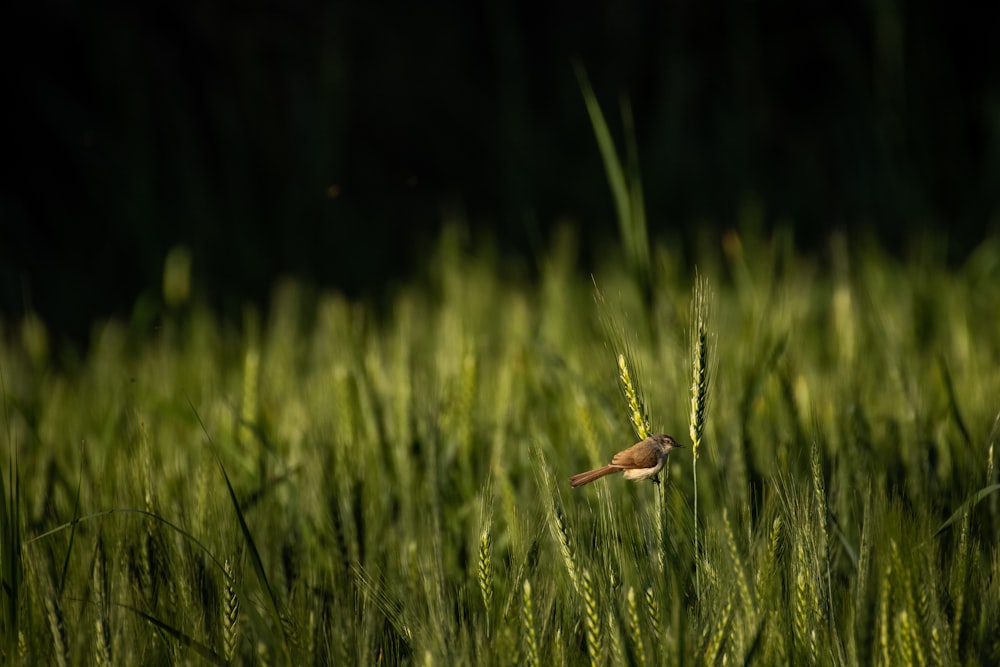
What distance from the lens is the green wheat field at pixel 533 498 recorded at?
84cm

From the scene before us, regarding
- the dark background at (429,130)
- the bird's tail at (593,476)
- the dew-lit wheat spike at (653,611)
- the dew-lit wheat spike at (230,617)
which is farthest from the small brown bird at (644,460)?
the dark background at (429,130)

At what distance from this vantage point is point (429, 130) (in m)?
3.36

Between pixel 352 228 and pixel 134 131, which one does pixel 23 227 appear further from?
pixel 352 228

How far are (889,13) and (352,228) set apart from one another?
1577mm

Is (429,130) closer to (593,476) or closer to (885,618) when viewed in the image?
(593,476)

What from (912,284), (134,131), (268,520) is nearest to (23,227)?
(134,131)

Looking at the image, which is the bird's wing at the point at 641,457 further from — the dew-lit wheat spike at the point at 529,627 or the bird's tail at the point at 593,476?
the dew-lit wheat spike at the point at 529,627

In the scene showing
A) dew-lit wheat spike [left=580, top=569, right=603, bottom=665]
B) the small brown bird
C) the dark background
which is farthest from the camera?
the dark background

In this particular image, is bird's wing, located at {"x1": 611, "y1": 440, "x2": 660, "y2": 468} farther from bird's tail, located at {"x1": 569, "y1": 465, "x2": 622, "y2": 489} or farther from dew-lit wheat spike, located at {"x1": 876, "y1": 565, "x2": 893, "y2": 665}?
dew-lit wheat spike, located at {"x1": 876, "y1": 565, "x2": 893, "y2": 665}

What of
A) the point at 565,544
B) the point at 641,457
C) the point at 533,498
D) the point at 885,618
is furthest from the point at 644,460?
the point at 533,498

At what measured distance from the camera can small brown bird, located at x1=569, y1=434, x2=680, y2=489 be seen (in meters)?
0.92

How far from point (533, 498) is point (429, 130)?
232 centimetres

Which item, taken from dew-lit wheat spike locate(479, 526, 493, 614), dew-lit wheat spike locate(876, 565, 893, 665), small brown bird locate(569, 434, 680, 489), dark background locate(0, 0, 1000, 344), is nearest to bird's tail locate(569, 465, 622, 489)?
small brown bird locate(569, 434, 680, 489)

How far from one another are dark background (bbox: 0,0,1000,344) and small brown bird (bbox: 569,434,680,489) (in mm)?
1790
